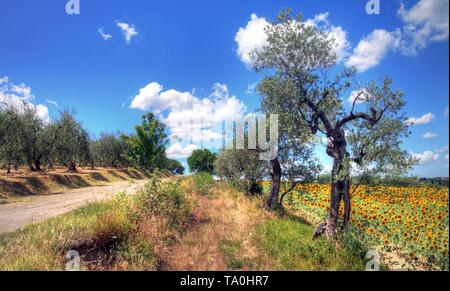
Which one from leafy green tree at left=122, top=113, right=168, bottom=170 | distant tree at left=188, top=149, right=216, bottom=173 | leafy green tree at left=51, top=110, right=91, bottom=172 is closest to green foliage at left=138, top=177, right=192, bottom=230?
leafy green tree at left=122, top=113, right=168, bottom=170

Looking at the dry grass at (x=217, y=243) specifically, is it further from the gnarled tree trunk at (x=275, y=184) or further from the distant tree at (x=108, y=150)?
the distant tree at (x=108, y=150)

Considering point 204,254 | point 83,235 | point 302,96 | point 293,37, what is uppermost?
point 293,37

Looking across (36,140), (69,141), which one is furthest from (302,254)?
(69,141)

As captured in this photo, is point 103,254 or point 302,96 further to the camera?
point 302,96

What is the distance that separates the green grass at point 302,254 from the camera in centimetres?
651

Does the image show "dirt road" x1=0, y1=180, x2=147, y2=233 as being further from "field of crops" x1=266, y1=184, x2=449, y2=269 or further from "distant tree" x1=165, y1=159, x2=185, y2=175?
"distant tree" x1=165, y1=159, x2=185, y2=175

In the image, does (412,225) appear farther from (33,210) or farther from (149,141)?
(149,141)

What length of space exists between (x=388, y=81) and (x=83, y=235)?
9364 millimetres

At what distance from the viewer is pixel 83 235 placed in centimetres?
770

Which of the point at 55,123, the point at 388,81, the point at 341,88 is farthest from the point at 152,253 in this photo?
A: the point at 55,123

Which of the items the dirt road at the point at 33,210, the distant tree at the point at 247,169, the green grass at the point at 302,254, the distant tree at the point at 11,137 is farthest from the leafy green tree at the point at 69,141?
the green grass at the point at 302,254

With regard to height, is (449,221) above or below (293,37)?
below

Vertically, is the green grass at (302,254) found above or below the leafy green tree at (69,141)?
below
